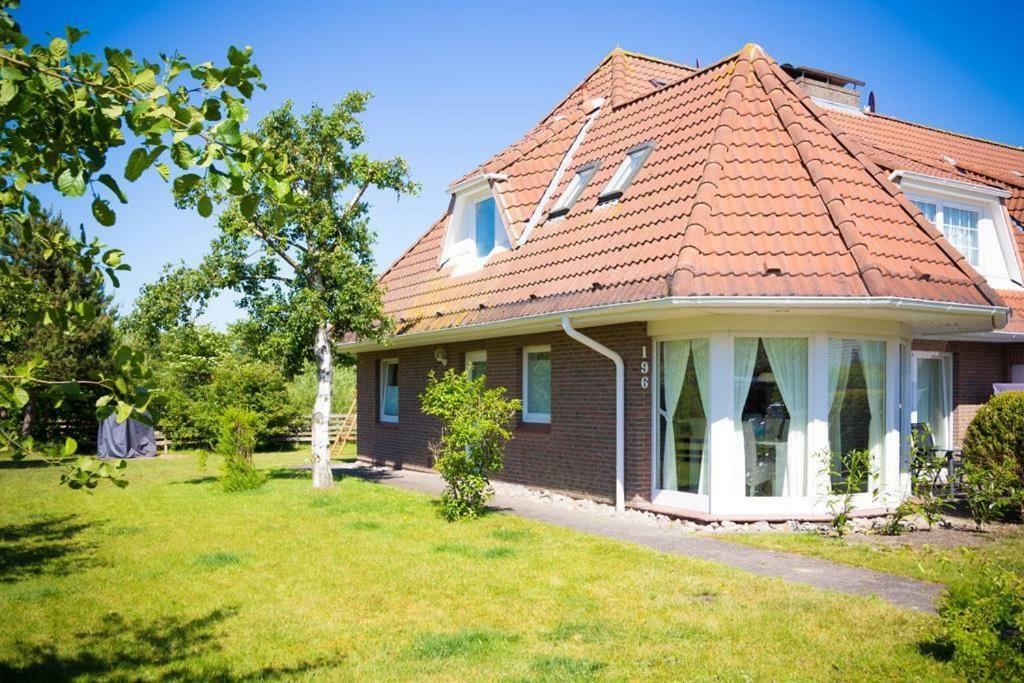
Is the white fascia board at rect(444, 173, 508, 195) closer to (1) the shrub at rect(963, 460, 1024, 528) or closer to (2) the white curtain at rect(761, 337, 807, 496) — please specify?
(2) the white curtain at rect(761, 337, 807, 496)

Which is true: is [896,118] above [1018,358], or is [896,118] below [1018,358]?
above

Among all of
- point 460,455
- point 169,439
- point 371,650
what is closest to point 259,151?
point 371,650

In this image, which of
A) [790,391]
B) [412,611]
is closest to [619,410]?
[790,391]

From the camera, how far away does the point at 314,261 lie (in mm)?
15109

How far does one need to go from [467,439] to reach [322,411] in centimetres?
474

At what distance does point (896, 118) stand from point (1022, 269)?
5.31 m

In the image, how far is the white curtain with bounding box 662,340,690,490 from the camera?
11750 mm

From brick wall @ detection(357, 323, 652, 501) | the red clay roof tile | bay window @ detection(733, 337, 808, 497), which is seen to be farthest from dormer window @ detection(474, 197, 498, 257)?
bay window @ detection(733, 337, 808, 497)

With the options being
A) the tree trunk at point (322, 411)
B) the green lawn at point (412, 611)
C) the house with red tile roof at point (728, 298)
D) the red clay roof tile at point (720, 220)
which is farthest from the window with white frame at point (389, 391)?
the green lawn at point (412, 611)

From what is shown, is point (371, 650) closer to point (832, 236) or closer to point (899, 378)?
point (832, 236)

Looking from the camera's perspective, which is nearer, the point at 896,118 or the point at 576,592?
the point at 576,592

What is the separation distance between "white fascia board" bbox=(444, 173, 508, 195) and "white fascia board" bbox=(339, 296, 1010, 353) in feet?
10.9

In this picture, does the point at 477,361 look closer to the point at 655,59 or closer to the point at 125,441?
the point at 655,59

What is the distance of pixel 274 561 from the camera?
9320 mm
